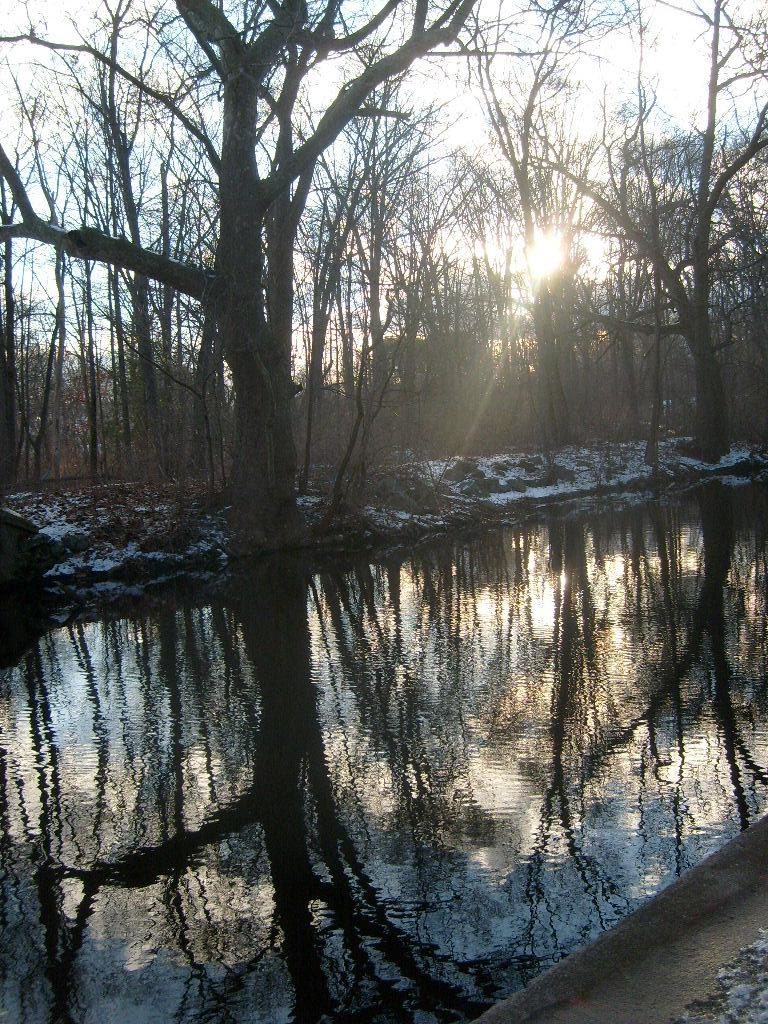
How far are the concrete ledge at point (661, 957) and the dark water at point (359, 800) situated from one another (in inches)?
20.6

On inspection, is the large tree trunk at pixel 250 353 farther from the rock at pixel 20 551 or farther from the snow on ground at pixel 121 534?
the rock at pixel 20 551

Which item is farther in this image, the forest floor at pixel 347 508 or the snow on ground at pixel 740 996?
the forest floor at pixel 347 508

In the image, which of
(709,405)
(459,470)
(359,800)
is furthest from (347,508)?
(709,405)

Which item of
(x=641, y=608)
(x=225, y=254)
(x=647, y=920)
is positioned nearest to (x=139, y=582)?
(x=225, y=254)

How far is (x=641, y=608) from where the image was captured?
1056 centimetres

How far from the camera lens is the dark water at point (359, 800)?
3.76 metres

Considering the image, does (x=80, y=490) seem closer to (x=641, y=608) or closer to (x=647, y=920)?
(x=641, y=608)

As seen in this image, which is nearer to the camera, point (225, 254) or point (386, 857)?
point (386, 857)

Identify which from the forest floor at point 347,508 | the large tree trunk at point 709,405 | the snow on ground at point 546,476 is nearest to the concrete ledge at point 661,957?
the forest floor at point 347,508

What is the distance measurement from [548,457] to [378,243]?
38.4 feet

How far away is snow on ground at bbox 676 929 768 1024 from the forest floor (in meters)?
13.5

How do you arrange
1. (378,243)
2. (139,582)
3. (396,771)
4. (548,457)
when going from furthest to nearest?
1. (548,457)
2. (378,243)
3. (139,582)
4. (396,771)

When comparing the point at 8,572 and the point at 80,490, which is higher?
the point at 80,490

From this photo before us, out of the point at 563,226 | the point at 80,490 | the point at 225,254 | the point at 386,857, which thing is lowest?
the point at 386,857
